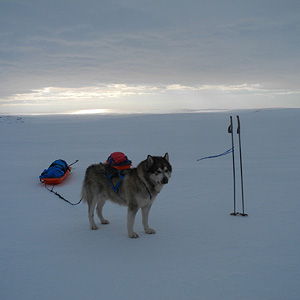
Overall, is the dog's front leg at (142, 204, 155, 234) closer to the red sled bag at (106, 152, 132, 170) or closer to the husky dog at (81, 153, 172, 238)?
the husky dog at (81, 153, 172, 238)

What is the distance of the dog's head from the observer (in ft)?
15.1

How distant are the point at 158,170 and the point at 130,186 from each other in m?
0.63

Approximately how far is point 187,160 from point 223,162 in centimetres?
153

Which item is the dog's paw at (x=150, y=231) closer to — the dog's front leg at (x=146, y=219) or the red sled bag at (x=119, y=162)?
the dog's front leg at (x=146, y=219)

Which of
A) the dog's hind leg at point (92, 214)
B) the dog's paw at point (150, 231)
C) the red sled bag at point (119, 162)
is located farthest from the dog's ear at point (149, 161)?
the red sled bag at point (119, 162)

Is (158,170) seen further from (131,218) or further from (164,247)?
(164,247)

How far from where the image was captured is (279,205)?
623 cm

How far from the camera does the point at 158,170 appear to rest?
4.63m

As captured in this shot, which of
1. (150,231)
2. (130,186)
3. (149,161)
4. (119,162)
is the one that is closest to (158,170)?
(149,161)

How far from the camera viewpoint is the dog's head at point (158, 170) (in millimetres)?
4594

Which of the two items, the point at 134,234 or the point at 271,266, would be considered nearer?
the point at 271,266

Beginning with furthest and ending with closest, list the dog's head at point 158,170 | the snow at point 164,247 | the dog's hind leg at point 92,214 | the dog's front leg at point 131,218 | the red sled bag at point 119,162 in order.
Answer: the red sled bag at point 119,162 < the dog's hind leg at point 92,214 < the dog's front leg at point 131,218 < the dog's head at point 158,170 < the snow at point 164,247

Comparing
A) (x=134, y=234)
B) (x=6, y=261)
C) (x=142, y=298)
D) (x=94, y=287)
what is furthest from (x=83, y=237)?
(x=142, y=298)

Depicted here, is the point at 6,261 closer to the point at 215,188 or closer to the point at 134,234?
the point at 134,234
